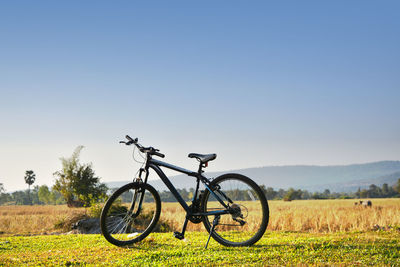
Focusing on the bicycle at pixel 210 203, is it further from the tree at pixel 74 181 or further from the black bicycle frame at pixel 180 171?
the tree at pixel 74 181

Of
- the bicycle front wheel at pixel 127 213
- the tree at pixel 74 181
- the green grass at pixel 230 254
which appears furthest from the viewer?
the tree at pixel 74 181

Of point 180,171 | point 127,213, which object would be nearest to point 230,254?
point 180,171

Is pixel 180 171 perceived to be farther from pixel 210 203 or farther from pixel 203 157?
pixel 210 203

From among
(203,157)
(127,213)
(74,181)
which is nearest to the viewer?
(203,157)

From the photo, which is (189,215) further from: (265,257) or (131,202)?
(265,257)

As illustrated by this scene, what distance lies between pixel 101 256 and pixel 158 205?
5.16 feet

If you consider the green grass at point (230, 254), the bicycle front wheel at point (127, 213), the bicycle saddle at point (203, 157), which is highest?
the bicycle saddle at point (203, 157)

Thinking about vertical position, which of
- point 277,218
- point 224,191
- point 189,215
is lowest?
point 277,218

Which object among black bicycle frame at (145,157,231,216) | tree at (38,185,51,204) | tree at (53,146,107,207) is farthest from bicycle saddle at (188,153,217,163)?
tree at (38,185,51,204)

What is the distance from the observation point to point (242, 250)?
20.3 ft

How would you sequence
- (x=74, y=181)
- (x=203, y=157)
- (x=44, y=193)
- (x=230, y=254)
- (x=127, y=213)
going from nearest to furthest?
(x=230, y=254), (x=203, y=157), (x=127, y=213), (x=74, y=181), (x=44, y=193)

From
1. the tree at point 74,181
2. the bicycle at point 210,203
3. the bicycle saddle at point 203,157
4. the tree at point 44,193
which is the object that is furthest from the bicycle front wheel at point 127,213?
the tree at point 44,193

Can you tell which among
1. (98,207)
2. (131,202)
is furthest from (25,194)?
(131,202)

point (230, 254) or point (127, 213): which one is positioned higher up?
point (127, 213)
